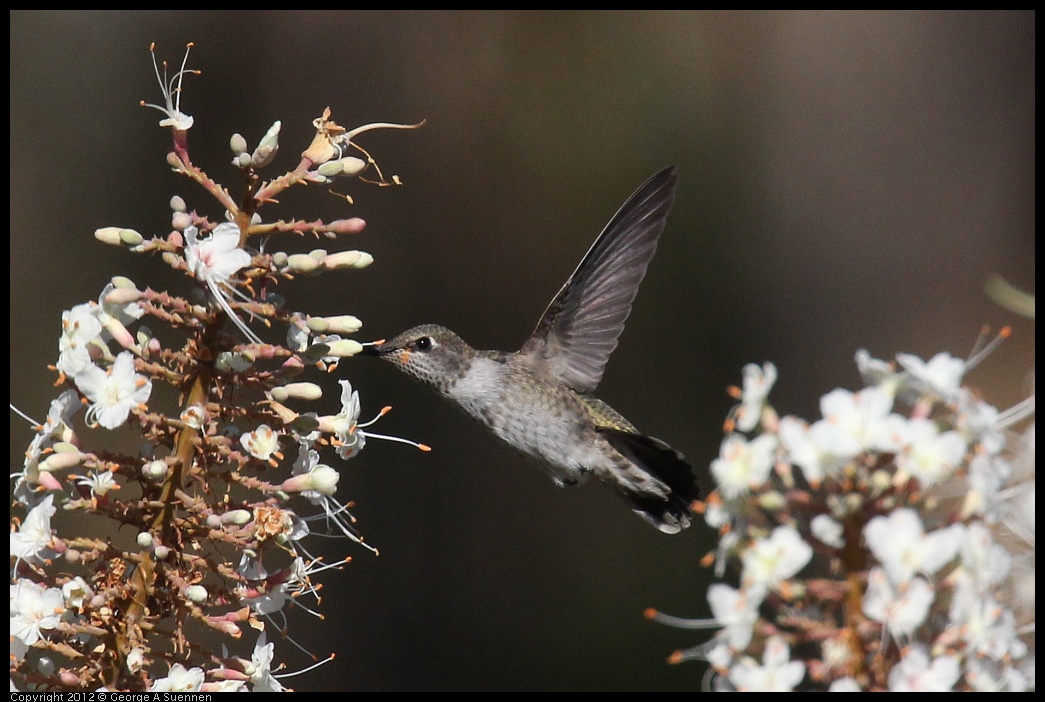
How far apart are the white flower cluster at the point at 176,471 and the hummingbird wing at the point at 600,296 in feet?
3.97

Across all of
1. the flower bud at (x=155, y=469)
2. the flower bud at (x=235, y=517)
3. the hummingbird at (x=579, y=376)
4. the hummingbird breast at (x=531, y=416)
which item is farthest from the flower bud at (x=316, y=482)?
the hummingbird breast at (x=531, y=416)

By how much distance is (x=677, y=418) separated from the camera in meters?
6.16

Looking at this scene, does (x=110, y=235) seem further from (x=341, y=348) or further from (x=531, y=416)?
(x=531, y=416)

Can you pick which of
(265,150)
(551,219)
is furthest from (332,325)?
(551,219)

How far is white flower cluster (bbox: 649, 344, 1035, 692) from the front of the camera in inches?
62.9

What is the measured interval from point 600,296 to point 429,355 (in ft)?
1.80

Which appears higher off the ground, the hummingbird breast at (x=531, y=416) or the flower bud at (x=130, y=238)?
the hummingbird breast at (x=531, y=416)

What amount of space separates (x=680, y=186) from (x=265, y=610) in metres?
4.89

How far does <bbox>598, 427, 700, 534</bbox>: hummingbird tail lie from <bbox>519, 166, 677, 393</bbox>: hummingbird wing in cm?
25

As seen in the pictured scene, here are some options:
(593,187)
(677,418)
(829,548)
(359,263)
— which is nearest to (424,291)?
(593,187)

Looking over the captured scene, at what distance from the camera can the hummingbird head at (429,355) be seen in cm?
292

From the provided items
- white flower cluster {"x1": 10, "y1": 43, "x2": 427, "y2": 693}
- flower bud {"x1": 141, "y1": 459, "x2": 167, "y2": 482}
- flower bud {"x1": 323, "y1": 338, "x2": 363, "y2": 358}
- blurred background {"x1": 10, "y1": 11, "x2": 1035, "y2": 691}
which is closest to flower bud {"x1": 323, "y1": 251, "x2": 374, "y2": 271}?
white flower cluster {"x1": 10, "y1": 43, "x2": 427, "y2": 693}

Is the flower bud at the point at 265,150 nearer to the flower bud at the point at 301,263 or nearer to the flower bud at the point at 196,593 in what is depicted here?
the flower bud at the point at 301,263

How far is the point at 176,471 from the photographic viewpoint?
172 cm
